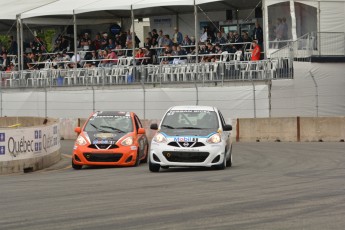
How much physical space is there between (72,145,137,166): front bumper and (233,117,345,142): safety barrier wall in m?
11.4

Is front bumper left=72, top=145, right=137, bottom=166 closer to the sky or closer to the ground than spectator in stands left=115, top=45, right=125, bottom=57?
closer to the ground

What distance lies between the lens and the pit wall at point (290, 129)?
109 feet

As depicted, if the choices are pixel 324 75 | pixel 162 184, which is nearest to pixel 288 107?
pixel 324 75

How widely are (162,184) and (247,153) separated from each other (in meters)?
10.6

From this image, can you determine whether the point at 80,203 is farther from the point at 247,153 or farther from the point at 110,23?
the point at 110,23

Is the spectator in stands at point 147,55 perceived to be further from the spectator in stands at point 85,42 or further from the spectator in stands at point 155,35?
the spectator in stands at point 85,42

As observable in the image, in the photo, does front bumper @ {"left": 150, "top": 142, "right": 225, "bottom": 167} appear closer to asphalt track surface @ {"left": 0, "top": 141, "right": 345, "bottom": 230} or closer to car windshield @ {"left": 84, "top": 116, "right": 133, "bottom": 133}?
asphalt track surface @ {"left": 0, "top": 141, "right": 345, "bottom": 230}

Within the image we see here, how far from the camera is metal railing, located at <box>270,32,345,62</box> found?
1441 inches

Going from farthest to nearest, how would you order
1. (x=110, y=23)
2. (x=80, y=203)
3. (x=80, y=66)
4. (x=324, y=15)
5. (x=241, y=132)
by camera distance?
(x=110, y=23) → (x=80, y=66) → (x=324, y=15) → (x=241, y=132) → (x=80, y=203)

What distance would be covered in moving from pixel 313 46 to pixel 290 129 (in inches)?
182

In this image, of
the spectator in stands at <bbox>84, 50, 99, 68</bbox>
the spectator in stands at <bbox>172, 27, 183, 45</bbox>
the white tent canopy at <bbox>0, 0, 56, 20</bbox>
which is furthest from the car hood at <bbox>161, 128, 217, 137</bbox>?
the white tent canopy at <bbox>0, 0, 56, 20</bbox>

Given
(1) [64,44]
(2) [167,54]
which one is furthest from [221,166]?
(1) [64,44]

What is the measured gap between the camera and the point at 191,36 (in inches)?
1772

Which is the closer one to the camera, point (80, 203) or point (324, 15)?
point (80, 203)
